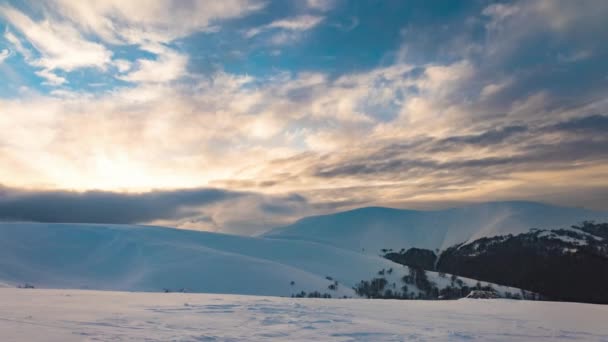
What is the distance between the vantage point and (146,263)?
412 feet

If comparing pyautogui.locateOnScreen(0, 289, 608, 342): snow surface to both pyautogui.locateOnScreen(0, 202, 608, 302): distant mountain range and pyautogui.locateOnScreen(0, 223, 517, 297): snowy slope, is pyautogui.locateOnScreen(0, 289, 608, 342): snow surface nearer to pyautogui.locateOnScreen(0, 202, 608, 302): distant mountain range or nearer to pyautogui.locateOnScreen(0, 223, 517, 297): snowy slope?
pyautogui.locateOnScreen(0, 202, 608, 302): distant mountain range

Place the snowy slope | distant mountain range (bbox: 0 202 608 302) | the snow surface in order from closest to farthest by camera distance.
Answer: the snow surface, the snowy slope, distant mountain range (bbox: 0 202 608 302)

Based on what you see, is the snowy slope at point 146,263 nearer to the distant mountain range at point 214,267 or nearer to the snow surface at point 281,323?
the distant mountain range at point 214,267

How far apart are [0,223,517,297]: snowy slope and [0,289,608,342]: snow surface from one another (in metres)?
96.5

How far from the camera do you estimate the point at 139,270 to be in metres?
121

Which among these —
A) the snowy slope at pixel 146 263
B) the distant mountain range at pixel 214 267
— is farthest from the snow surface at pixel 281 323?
the snowy slope at pixel 146 263

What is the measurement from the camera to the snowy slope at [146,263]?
363 feet

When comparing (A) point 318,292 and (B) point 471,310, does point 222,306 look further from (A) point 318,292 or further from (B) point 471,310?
(A) point 318,292

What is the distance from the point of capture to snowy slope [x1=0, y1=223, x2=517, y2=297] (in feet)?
363

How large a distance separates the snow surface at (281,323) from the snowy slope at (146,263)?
9650 centimetres

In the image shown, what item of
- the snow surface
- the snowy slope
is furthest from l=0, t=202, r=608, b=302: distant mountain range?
the snow surface

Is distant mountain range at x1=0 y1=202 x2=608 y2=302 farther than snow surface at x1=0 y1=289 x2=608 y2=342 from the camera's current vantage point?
Yes

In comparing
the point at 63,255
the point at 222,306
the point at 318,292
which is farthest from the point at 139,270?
the point at 222,306

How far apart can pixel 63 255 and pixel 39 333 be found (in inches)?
5233
